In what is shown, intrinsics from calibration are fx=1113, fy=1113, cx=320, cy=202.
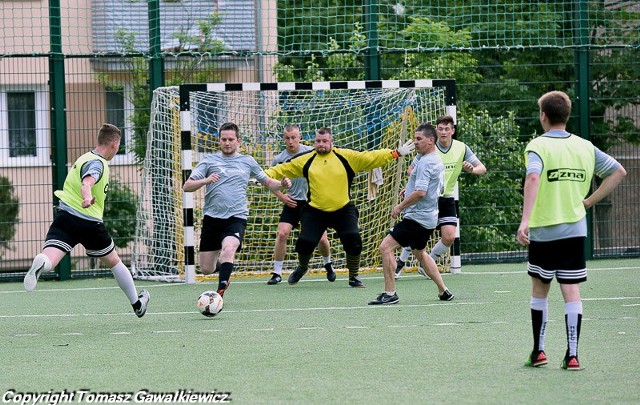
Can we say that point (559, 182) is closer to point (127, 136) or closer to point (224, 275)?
point (224, 275)

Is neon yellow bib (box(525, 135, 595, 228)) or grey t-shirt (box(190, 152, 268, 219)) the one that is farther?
grey t-shirt (box(190, 152, 268, 219))

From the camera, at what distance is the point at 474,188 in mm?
16172

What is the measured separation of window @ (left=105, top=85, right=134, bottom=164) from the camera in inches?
620

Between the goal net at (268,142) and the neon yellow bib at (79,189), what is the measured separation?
4.69m

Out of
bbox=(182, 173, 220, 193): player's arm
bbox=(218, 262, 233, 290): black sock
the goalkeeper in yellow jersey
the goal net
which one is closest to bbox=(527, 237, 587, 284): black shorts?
bbox=(218, 262, 233, 290): black sock

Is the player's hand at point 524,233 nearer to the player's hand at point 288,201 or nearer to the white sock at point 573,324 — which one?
the white sock at point 573,324

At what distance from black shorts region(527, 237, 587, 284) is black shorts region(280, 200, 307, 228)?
685cm

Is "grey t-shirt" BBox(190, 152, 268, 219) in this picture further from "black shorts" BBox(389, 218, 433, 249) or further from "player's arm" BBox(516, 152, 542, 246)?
"player's arm" BBox(516, 152, 542, 246)

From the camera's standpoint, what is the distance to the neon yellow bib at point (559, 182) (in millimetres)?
7074

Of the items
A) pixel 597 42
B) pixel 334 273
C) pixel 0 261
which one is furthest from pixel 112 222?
pixel 597 42

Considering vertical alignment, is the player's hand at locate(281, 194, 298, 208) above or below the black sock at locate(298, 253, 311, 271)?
above

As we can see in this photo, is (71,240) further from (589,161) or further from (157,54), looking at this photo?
(157,54)

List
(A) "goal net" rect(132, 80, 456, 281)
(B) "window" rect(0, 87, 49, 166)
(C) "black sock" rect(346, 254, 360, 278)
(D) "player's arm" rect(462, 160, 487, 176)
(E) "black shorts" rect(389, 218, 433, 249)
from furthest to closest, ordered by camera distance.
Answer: (B) "window" rect(0, 87, 49, 166), (A) "goal net" rect(132, 80, 456, 281), (D) "player's arm" rect(462, 160, 487, 176), (C) "black sock" rect(346, 254, 360, 278), (E) "black shorts" rect(389, 218, 433, 249)
